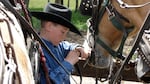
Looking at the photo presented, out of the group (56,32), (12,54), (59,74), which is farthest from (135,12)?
(12,54)

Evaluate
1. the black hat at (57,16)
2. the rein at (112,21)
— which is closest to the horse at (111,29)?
the rein at (112,21)

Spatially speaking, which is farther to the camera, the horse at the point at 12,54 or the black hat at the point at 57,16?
the black hat at the point at 57,16

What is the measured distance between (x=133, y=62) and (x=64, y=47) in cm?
80

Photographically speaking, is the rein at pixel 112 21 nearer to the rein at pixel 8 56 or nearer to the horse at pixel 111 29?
the horse at pixel 111 29

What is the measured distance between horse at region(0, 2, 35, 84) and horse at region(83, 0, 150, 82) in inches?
49.5

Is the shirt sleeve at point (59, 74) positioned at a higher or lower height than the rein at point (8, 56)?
lower

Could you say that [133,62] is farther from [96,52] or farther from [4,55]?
[4,55]

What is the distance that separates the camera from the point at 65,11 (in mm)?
2627

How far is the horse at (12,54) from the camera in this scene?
147cm

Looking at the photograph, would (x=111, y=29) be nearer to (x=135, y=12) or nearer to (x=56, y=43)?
(x=135, y=12)

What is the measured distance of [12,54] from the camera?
161 cm

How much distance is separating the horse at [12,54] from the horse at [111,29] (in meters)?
1.26

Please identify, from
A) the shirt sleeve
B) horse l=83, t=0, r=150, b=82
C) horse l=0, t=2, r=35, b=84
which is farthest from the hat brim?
horse l=83, t=0, r=150, b=82

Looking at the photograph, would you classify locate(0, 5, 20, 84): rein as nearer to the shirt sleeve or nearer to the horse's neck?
the shirt sleeve
